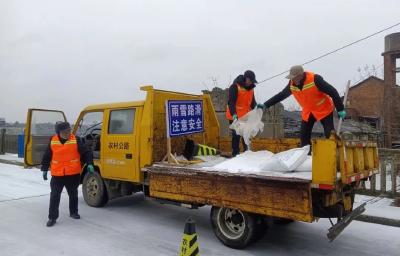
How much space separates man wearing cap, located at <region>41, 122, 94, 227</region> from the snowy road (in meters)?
0.31

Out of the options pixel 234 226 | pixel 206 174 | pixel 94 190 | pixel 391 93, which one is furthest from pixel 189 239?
pixel 391 93

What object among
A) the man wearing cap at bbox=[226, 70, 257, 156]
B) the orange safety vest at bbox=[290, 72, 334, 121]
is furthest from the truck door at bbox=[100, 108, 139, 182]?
the orange safety vest at bbox=[290, 72, 334, 121]

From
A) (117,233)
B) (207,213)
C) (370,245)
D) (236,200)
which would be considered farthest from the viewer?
(207,213)

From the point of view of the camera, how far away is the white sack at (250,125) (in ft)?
19.3

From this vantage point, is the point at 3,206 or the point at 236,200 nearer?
the point at 236,200

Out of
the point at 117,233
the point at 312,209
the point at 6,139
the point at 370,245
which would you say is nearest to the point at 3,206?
the point at 117,233

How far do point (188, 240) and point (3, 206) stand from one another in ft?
16.8

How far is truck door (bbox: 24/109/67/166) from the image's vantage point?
747cm

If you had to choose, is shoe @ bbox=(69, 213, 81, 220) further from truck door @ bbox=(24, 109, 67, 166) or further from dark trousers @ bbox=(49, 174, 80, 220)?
truck door @ bbox=(24, 109, 67, 166)

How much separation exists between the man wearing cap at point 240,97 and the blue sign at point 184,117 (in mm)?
581

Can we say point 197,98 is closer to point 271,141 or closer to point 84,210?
point 271,141

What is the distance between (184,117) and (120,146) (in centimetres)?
114

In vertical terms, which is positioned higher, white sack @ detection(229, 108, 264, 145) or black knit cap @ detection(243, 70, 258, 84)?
black knit cap @ detection(243, 70, 258, 84)

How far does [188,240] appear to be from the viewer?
11.4 feet
